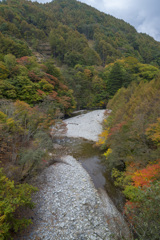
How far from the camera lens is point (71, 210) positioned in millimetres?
9141

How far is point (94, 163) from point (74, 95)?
29329 millimetres

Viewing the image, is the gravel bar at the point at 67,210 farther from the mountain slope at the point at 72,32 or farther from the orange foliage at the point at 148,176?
the mountain slope at the point at 72,32

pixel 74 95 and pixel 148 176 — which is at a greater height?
pixel 148 176

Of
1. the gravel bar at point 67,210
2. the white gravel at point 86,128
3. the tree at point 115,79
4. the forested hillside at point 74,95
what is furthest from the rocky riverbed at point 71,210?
the tree at point 115,79

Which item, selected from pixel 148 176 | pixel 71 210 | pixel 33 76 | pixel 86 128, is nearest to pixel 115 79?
pixel 86 128

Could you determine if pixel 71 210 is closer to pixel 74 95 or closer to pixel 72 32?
pixel 74 95

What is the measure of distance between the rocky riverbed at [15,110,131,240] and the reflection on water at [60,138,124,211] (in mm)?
735

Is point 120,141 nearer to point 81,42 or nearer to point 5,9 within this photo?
point 81,42

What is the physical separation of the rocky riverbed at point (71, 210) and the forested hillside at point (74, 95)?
1.48 metres

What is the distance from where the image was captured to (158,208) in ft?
16.4

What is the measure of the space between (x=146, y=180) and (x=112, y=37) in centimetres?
8332

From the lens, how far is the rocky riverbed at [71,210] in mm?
7582

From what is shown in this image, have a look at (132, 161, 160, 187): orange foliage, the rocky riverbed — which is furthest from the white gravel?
(132, 161, 160, 187): orange foliage

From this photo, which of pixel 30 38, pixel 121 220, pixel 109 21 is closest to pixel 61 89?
pixel 121 220
